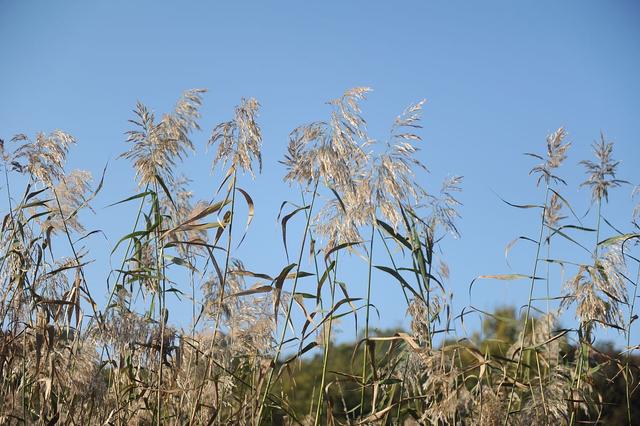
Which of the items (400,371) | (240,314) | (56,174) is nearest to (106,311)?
(240,314)

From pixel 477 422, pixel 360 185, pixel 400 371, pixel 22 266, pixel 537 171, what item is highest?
pixel 537 171

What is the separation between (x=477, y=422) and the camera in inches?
123

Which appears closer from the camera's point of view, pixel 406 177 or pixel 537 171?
pixel 406 177

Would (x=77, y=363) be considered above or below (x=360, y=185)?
below

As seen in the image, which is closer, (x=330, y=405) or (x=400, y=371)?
(x=330, y=405)

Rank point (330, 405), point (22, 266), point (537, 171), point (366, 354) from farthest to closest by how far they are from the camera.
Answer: point (537, 171) < point (22, 266) < point (366, 354) < point (330, 405)

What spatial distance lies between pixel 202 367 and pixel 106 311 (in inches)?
16.6

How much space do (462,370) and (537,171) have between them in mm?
1025

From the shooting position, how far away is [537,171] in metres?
3.51

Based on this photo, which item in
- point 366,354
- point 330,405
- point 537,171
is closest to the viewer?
point 330,405

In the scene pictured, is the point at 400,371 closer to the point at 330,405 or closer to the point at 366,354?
the point at 366,354

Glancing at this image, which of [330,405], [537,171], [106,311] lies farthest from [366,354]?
[537,171]

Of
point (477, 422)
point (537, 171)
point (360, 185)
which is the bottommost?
point (477, 422)

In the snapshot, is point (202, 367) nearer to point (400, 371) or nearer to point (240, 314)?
point (240, 314)
